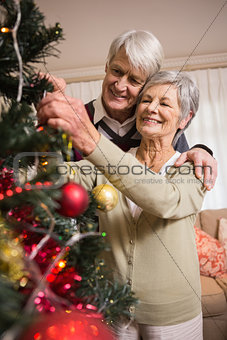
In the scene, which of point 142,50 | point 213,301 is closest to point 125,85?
point 142,50

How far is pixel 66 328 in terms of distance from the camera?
13.2 inches

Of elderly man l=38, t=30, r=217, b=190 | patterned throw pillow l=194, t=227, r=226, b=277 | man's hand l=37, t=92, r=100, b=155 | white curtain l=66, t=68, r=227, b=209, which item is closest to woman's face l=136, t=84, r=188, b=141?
elderly man l=38, t=30, r=217, b=190

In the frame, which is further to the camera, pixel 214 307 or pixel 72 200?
pixel 214 307

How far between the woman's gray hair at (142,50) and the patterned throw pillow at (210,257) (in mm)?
1895

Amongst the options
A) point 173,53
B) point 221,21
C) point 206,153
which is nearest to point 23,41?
point 206,153

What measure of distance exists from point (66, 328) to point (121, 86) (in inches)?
37.6

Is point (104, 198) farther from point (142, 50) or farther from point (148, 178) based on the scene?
point (142, 50)

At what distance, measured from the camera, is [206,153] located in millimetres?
919

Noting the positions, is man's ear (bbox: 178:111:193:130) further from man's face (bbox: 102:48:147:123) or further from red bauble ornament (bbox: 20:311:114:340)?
red bauble ornament (bbox: 20:311:114:340)

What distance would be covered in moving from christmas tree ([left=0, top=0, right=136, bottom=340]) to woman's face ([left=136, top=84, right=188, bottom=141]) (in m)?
0.51

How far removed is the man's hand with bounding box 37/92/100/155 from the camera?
50 cm

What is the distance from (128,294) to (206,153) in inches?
22.3

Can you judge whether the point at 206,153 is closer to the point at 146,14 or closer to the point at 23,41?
the point at 23,41

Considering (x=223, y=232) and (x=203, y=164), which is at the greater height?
(x=203, y=164)
